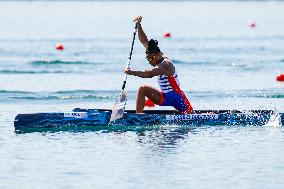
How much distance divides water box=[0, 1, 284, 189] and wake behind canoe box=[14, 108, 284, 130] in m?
0.25

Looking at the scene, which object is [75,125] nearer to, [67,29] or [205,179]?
[205,179]

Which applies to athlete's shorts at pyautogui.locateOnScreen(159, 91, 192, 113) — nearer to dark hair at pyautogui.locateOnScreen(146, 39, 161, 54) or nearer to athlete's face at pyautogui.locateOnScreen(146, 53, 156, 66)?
athlete's face at pyautogui.locateOnScreen(146, 53, 156, 66)

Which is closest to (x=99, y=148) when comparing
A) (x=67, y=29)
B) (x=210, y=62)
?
(x=210, y=62)

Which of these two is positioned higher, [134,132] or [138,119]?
[138,119]

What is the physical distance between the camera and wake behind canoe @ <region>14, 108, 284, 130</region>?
23.8 meters

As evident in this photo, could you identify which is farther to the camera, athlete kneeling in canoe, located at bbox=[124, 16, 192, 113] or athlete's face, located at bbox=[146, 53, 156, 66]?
athlete kneeling in canoe, located at bbox=[124, 16, 192, 113]

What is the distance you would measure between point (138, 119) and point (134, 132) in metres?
0.33

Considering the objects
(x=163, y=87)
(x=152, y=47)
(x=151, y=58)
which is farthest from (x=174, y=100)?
(x=152, y=47)

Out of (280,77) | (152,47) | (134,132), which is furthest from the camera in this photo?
(280,77)

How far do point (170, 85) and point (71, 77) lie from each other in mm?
14003

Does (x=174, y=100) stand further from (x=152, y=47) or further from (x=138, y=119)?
(x=152, y=47)

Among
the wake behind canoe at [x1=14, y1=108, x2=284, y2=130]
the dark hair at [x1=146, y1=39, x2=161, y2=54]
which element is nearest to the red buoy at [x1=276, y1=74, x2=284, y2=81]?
the wake behind canoe at [x1=14, y1=108, x2=284, y2=130]

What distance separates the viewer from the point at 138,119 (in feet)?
78.5

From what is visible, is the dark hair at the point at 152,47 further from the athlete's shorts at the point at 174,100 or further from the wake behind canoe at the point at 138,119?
the wake behind canoe at the point at 138,119
